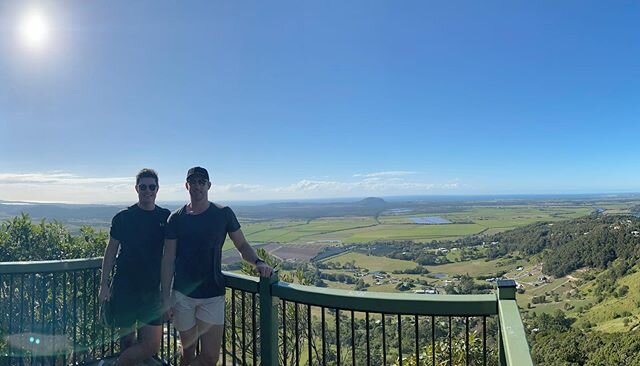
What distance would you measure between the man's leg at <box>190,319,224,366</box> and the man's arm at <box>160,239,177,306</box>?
0.31 m

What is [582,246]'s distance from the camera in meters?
49.8

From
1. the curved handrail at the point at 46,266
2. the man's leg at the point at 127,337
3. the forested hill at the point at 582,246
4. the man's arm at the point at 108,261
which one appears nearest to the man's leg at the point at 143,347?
the man's leg at the point at 127,337

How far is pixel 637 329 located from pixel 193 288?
41939 millimetres

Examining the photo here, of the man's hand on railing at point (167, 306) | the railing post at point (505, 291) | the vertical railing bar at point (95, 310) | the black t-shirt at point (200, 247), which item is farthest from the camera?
the vertical railing bar at point (95, 310)

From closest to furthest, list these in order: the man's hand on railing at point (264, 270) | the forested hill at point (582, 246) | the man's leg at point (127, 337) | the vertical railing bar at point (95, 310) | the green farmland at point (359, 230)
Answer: the man's hand on railing at point (264, 270) < the man's leg at point (127, 337) < the vertical railing bar at point (95, 310) < the forested hill at point (582, 246) < the green farmland at point (359, 230)

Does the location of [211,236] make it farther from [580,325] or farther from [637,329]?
[580,325]

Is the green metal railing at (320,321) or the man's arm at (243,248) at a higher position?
the man's arm at (243,248)

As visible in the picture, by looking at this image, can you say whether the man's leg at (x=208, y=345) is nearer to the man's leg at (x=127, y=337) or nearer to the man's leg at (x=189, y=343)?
the man's leg at (x=189, y=343)

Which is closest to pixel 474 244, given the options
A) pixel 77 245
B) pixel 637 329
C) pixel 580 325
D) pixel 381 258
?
pixel 381 258

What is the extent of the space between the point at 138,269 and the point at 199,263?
53cm

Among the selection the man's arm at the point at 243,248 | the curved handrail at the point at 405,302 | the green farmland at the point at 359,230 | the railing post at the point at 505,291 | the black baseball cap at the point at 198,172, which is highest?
the black baseball cap at the point at 198,172

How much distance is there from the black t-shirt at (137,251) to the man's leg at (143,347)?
0.31 m

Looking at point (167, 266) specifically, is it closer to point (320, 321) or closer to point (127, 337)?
point (127, 337)

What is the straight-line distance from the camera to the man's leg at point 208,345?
2.87 metres
